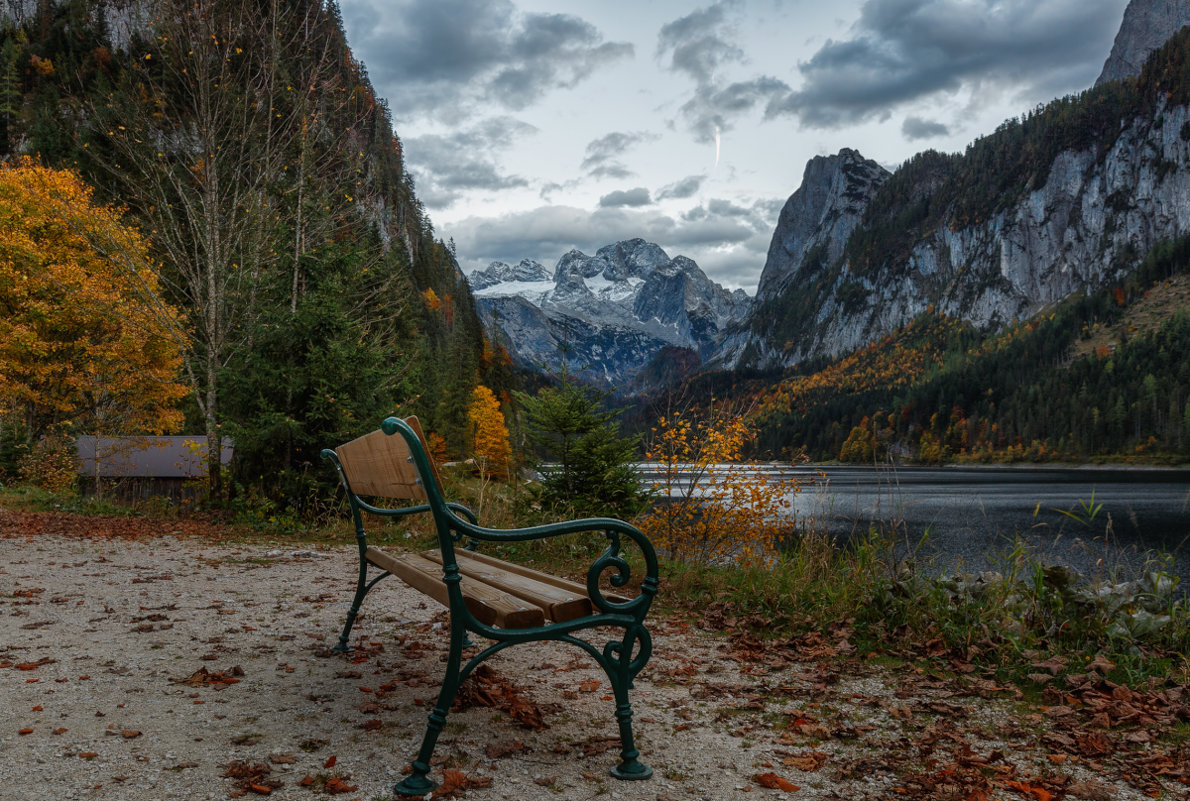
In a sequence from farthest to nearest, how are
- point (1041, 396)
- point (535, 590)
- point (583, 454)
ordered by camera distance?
point (1041, 396), point (583, 454), point (535, 590)

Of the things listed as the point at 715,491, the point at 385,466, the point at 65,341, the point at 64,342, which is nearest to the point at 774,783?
the point at 385,466

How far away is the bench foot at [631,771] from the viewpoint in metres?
2.62

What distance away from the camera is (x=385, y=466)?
3342mm

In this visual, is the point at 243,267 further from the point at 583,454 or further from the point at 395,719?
the point at 395,719

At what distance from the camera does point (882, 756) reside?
2.89 meters

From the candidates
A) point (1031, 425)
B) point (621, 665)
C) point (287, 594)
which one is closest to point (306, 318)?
point (287, 594)

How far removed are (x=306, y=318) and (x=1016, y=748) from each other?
31.2 feet

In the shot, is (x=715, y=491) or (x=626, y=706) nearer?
(x=626, y=706)

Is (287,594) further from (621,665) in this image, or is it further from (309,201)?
(309,201)

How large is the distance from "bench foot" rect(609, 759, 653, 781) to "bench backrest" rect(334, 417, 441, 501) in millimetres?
1286

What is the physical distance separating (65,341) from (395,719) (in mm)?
20351

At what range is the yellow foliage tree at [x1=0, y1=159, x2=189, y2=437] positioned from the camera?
674 inches

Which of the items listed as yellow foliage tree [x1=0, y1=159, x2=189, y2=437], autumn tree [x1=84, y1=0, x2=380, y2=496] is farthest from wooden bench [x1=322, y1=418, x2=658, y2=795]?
yellow foliage tree [x1=0, y1=159, x2=189, y2=437]

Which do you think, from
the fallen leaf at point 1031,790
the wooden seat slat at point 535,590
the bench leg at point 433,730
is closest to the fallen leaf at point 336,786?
the bench leg at point 433,730
